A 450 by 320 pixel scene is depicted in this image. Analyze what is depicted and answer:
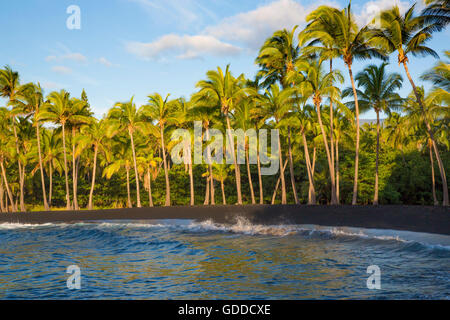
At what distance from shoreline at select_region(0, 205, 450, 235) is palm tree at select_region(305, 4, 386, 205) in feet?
14.1

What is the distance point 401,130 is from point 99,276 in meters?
29.8

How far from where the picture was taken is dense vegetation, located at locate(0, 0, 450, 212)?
24.3m

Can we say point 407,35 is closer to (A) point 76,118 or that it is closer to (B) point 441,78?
(B) point 441,78

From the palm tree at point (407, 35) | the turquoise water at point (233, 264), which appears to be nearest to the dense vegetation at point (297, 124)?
the palm tree at point (407, 35)

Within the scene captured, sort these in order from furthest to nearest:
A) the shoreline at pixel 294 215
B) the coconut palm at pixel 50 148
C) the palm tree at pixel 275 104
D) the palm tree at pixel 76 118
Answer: the coconut palm at pixel 50 148 → the palm tree at pixel 76 118 → the palm tree at pixel 275 104 → the shoreline at pixel 294 215

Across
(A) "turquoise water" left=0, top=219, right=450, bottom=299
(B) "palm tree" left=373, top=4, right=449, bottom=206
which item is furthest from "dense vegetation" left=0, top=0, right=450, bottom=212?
(A) "turquoise water" left=0, top=219, right=450, bottom=299

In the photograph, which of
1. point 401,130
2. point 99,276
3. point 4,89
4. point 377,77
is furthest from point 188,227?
point 4,89

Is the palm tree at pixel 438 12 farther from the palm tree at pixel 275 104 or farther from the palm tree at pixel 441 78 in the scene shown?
the palm tree at pixel 275 104

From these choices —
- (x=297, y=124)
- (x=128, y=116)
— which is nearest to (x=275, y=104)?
(x=297, y=124)

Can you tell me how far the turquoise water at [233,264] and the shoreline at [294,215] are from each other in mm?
654

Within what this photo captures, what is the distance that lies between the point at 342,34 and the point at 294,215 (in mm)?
11135

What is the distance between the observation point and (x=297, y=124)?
30484 millimetres

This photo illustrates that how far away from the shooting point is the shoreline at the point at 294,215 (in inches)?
666
